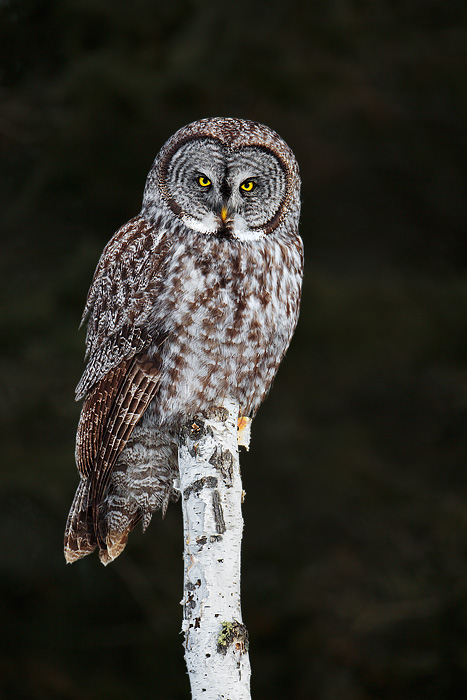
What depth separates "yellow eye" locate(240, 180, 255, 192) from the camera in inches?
92.4

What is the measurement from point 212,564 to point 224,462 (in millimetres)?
260

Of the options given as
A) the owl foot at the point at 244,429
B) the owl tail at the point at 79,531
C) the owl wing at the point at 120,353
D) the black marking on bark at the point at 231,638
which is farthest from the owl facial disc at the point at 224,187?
the black marking on bark at the point at 231,638

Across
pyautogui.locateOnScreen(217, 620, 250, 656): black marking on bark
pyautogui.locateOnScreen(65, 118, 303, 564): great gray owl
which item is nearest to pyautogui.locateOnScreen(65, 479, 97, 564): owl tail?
pyautogui.locateOnScreen(65, 118, 303, 564): great gray owl

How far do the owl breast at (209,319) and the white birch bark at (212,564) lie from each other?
0.12 m

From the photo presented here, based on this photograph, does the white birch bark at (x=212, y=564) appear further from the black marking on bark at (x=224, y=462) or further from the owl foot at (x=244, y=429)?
the owl foot at (x=244, y=429)

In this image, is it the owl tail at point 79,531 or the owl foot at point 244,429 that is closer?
the owl foot at point 244,429

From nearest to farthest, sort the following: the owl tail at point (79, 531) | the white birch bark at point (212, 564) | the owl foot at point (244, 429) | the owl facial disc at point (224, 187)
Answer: the white birch bark at point (212, 564) < the owl facial disc at point (224, 187) < the owl foot at point (244, 429) < the owl tail at point (79, 531)

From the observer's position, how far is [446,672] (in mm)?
4258

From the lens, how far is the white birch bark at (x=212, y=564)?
1.99m

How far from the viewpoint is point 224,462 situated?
2.17 metres

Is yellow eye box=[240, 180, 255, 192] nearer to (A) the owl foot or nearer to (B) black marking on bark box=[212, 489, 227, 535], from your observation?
(A) the owl foot

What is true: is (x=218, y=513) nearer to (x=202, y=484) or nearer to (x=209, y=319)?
(x=202, y=484)

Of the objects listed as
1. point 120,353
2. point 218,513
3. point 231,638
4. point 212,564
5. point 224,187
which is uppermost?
point 224,187

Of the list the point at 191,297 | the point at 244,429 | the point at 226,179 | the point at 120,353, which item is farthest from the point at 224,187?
the point at 244,429
